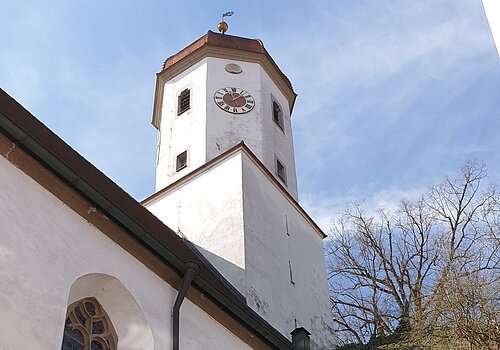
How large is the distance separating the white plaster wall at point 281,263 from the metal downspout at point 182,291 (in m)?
4.01

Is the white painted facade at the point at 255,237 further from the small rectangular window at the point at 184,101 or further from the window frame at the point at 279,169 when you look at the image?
the small rectangular window at the point at 184,101

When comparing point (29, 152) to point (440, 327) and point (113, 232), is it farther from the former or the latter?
point (440, 327)

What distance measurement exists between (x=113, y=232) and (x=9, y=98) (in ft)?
8.93

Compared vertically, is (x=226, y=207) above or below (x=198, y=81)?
below

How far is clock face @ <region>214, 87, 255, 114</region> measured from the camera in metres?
17.2

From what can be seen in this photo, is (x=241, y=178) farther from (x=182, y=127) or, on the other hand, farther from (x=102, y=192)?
(x=102, y=192)

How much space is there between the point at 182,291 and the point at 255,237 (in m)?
5.34

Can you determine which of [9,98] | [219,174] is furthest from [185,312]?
[219,174]

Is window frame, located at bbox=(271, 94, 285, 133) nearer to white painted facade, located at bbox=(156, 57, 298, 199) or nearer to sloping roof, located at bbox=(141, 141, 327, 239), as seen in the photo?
white painted facade, located at bbox=(156, 57, 298, 199)

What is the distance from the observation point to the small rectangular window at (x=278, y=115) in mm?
18109

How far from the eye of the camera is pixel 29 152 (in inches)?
296

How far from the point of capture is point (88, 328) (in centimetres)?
790

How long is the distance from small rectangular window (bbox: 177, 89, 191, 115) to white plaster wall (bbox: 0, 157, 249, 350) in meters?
9.18

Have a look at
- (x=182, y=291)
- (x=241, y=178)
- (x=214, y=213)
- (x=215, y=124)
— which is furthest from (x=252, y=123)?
(x=182, y=291)
